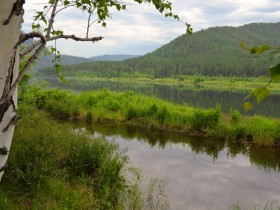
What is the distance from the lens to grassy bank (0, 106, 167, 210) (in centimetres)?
749

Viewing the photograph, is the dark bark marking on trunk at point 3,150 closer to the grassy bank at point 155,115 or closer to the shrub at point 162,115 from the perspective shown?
the grassy bank at point 155,115

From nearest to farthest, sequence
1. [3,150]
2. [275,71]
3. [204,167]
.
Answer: [275,71], [3,150], [204,167]

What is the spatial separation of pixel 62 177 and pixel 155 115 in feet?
45.0

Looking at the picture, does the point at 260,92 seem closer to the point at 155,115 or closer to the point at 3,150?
the point at 3,150

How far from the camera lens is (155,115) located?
2238 centimetres

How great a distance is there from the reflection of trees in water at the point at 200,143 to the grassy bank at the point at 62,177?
23.0ft

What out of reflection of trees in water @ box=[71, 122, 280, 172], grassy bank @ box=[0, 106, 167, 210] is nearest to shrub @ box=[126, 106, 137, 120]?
reflection of trees in water @ box=[71, 122, 280, 172]

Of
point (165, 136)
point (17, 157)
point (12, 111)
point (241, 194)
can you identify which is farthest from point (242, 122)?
point (12, 111)

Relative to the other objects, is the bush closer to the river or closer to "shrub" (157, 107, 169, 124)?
the river

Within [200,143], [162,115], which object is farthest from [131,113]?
[200,143]

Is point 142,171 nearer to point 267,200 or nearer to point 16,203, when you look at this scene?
point 267,200

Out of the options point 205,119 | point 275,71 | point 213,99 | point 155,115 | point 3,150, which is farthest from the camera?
point 213,99

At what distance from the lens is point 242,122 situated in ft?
64.8

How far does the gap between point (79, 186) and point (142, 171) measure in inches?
157
